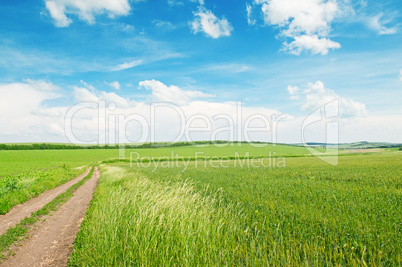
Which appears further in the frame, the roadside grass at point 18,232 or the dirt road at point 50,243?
the roadside grass at point 18,232

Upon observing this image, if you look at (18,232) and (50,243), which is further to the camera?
(18,232)

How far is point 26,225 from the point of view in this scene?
9.28 m

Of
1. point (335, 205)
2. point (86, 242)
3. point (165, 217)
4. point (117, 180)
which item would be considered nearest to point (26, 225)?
point (86, 242)

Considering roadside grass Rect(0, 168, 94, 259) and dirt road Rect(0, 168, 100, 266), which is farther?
roadside grass Rect(0, 168, 94, 259)

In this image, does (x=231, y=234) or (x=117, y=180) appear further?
(x=117, y=180)

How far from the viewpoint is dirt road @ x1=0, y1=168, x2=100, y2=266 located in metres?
6.39

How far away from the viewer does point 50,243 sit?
760cm

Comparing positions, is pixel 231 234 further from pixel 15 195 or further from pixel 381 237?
pixel 15 195

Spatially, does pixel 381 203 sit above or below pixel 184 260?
above

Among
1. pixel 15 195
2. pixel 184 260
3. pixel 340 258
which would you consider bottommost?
Result: pixel 15 195

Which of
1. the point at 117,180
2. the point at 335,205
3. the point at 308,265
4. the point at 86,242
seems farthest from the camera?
the point at 117,180

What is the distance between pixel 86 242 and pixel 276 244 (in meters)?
5.15

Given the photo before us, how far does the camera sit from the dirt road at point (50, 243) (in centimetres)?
639

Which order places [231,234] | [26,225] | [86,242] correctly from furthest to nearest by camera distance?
1. [26,225]
2. [86,242]
3. [231,234]
